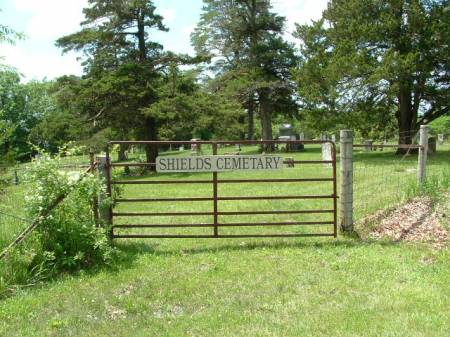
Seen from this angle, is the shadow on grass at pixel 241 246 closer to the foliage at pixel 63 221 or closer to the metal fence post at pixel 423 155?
the foliage at pixel 63 221

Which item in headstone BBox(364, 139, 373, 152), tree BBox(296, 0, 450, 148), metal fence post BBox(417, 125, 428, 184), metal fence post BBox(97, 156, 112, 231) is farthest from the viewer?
tree BBox(296, 0, 450, 148)

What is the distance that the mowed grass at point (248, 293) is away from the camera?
504cm

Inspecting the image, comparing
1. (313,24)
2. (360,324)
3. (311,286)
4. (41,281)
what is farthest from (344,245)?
(313,24)

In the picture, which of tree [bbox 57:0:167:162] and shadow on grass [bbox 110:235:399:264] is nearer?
shadow on grass [bbox 110:235:399:264]

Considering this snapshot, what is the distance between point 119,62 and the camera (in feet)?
97.1

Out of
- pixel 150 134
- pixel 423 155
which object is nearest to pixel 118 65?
pixel 150 134

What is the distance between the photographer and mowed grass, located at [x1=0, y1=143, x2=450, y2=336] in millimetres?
5039

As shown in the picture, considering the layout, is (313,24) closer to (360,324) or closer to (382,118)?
(382,118)

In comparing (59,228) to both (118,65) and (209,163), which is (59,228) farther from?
(118,65)

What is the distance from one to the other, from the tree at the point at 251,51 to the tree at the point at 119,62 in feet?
31.8

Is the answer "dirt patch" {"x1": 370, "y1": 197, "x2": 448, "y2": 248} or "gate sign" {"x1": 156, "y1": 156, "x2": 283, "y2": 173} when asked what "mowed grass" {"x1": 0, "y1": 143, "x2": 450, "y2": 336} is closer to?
"dirt patch" {"x1": 370, "y1": 197, "x2": 448, "y2": 248}

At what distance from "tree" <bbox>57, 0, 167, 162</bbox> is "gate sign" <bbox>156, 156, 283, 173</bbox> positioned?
1947 cm

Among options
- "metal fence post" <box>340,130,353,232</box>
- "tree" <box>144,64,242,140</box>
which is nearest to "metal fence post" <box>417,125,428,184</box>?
"metal fence post" <box>340,130,353,232</box>

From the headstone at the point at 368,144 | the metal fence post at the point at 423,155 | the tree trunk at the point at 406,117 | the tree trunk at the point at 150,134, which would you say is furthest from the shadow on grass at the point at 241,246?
the tree trunk at the point at 406,117
